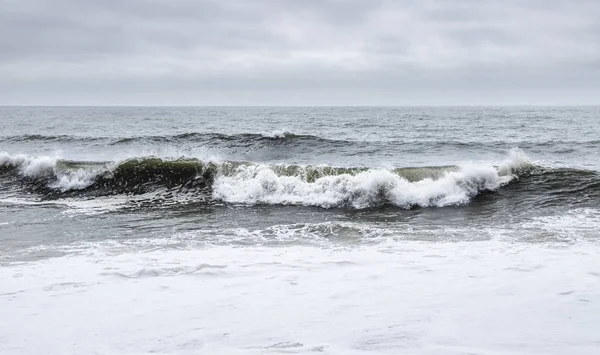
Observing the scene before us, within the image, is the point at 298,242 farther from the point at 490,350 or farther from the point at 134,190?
the point at 134,190

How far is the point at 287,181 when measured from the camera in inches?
481

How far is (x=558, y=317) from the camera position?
13.9ft

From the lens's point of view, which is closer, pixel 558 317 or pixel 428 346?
pixel 428 346

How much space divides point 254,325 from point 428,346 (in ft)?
4.62

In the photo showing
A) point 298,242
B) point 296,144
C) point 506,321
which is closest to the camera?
point 506,321

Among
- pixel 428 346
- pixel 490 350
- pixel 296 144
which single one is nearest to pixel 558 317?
pixel 490 350

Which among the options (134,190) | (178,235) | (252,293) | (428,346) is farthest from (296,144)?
(428,346)

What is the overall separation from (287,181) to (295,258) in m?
5.81

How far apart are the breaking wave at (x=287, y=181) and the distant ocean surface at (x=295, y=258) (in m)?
0.05

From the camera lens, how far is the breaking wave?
36.9 ft

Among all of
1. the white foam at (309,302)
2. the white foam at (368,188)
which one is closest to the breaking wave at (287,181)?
the white foam at (368,188)

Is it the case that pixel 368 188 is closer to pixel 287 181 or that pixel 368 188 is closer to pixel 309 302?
pixel 287 181

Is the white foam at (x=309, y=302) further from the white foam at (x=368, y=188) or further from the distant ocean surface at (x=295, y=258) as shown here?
the white foam at (x=368, y=188)

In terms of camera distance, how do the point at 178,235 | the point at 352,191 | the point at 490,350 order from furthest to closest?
the point at 352,191 < the point at 178,235 < the point at 490,350
